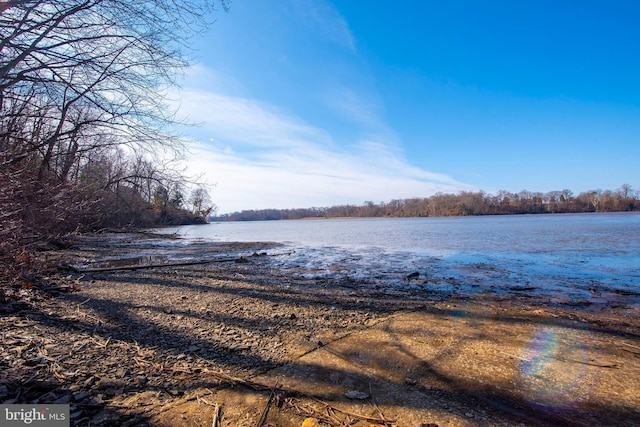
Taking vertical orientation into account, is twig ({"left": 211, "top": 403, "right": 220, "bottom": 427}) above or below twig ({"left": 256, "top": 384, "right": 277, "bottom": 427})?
above

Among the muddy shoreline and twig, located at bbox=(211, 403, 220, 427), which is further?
the muddy shoreline

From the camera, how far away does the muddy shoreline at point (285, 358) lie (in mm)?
2477

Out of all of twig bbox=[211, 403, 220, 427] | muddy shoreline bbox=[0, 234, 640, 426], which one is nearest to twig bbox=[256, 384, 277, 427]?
muddy shoreline bbox=[0, 234, 640, 426]

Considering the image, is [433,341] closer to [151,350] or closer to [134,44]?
[151,350]

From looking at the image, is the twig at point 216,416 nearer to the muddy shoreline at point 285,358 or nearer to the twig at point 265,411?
the muddy shoreline at point 285,358

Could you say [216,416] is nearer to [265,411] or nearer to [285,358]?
[265,411]

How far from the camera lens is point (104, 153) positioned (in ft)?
19.1

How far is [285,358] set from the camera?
138 inches

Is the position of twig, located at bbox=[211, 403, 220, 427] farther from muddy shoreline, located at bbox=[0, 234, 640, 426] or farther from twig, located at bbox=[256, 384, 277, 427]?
twig, located at bbox=[256, 384, 277, 427]

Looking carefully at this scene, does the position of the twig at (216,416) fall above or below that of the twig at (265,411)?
above

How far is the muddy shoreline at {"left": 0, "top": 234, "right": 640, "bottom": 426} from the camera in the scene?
2477 millimetres

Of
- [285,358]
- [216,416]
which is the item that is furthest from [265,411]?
[285,358]

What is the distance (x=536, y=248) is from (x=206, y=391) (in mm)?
20371

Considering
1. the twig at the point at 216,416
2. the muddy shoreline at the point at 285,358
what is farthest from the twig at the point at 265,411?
the twig at the point at 216,416
